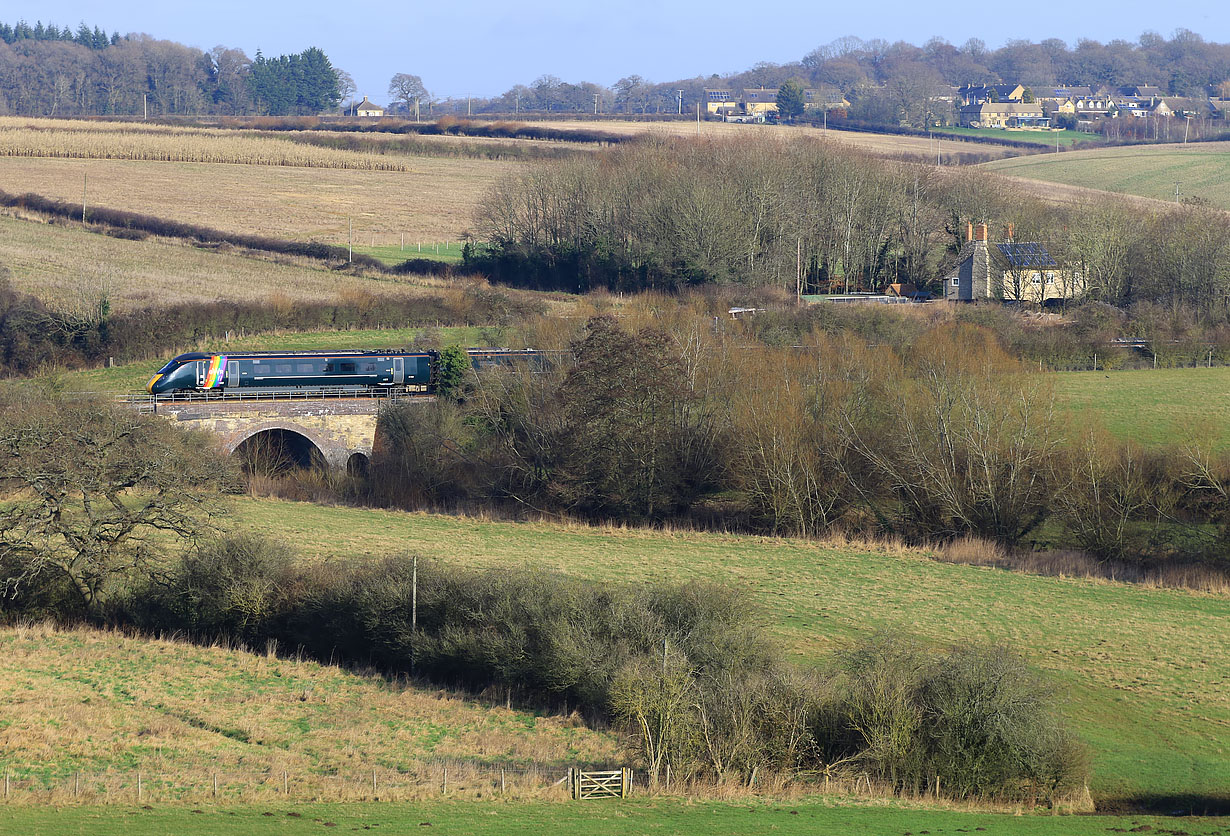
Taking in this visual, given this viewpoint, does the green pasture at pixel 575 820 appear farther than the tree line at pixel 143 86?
No

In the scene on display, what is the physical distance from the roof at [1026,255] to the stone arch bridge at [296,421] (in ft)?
126

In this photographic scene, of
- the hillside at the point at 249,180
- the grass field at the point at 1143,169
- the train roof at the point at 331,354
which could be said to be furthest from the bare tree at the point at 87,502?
the grass field at the point at 1143,169

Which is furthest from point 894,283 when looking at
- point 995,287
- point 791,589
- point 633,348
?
point 791,589

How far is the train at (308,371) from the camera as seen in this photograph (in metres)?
50.4

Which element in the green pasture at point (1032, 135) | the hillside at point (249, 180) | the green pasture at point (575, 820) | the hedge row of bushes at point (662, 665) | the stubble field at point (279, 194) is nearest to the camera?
the green pasture at point (575, 820)

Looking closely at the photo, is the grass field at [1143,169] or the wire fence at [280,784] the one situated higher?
the grass field at [1143,169]

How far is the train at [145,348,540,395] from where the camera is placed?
165 ft

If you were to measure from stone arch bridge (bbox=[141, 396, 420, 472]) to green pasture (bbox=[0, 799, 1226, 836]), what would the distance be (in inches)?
1137

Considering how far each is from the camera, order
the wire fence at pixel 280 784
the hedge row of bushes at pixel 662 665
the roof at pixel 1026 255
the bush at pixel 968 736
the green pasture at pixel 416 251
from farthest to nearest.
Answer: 1. the green pasture at pixel 416 251
2. the roof at pixel 1026 255
3. the hedge row of bushes at pixel 662 665
4. the bush at pixel 968 736
5. the wire fence at pixel 280 784

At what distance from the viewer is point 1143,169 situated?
119 m

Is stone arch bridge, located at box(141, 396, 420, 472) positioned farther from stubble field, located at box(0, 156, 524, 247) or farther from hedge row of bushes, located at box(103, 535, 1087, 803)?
stubble field, located at box(0, 156, 524, 247)

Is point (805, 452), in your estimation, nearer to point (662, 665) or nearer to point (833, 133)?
point (662, 665)

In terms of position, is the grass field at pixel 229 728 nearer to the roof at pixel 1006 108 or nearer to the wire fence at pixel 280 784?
the wire fence at pixel 280 784

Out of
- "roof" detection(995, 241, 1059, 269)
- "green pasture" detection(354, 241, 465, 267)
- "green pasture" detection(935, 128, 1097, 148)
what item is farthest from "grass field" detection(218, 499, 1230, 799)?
"green pasture" detection(935, 128, 1097, 148)
